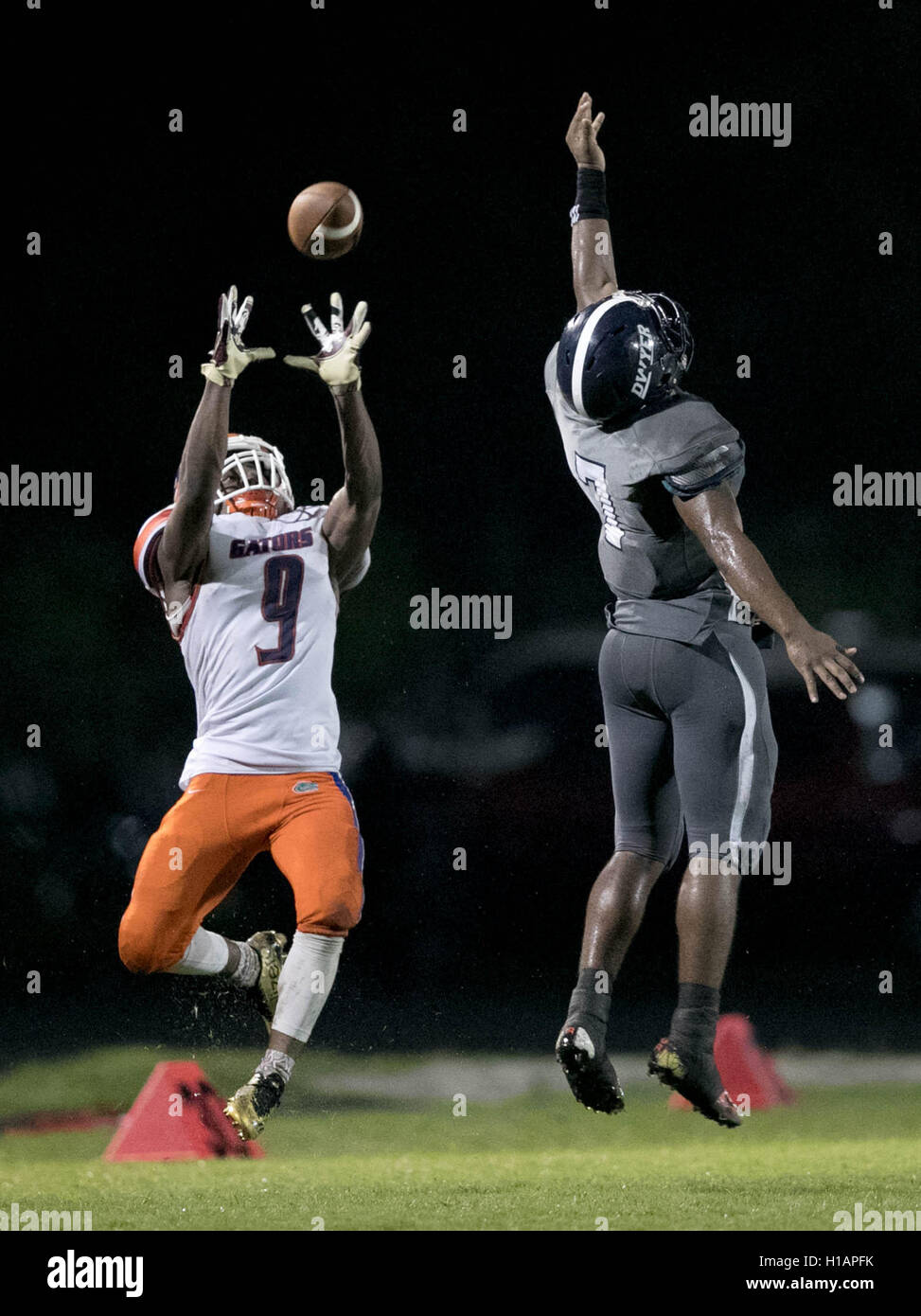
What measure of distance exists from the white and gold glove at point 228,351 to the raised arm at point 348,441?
0.41 ft

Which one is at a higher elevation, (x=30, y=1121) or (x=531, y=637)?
(x=531, y=637)

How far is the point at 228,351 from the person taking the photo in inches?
161

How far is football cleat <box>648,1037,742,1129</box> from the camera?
3695mm

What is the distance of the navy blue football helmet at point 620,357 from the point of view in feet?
12.4

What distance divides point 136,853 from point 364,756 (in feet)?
2.92

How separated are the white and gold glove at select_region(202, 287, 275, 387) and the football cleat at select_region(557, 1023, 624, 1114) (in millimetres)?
1817

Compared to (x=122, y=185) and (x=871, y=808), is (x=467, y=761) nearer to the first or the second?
(x=871, y=808)

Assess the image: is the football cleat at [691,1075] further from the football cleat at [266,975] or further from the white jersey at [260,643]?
the football cleat at [266,975]

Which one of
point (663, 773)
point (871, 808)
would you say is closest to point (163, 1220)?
point (663, 773)
